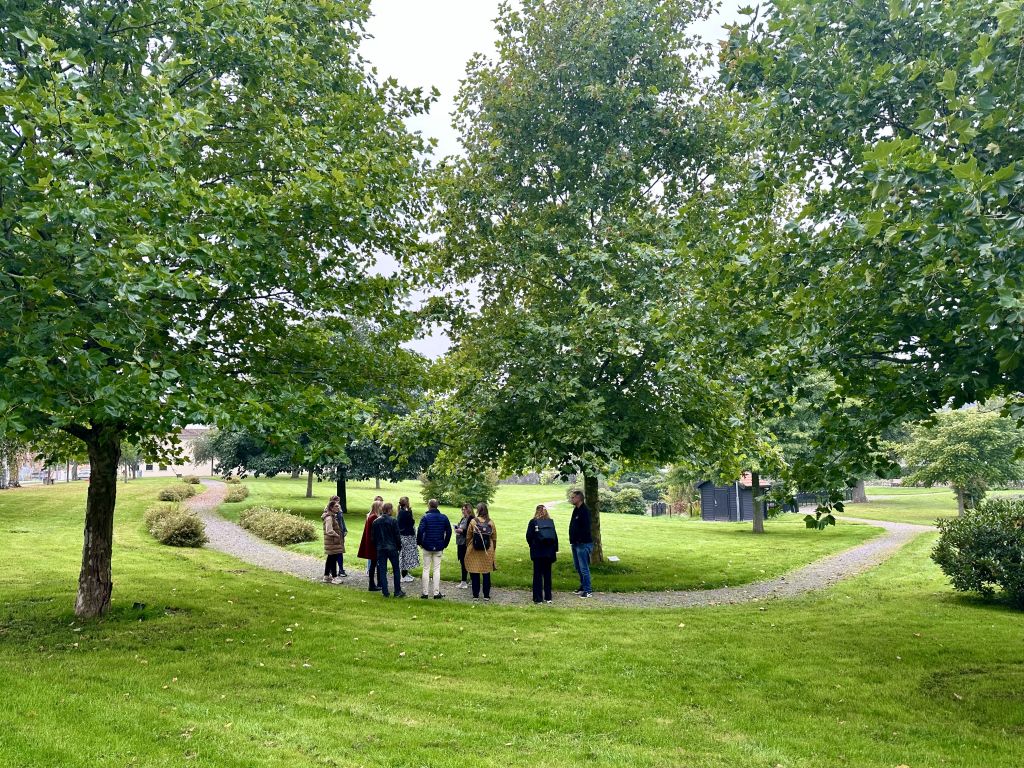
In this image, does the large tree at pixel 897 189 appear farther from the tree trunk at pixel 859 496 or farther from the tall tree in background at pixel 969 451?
the tree trunk at pixel 859 496

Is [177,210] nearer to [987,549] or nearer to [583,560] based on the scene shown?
[583,560]

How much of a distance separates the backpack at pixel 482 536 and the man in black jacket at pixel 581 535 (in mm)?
1826

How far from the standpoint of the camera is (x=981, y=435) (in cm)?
3609

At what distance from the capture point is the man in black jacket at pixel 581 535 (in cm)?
1500

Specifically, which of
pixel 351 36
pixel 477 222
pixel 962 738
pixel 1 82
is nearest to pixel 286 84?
pixel 351 36

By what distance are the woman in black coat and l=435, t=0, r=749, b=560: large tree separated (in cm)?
181

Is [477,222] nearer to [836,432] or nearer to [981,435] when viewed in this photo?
[836,432]

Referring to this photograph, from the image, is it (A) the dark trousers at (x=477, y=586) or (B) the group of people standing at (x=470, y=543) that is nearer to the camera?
(B) the group of people standing at (x=470, y=543)

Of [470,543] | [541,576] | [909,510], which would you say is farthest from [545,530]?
[909,510]

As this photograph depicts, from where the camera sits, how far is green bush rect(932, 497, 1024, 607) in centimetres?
1390

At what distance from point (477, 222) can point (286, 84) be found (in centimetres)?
791

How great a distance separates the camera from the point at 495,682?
8867 mm

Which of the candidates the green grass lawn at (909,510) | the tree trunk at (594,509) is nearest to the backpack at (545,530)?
the tree trunk at (594,509)

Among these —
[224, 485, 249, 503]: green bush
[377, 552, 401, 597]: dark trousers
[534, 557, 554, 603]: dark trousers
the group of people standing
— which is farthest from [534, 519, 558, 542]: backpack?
[224, 485, 249, 503]: green bush
